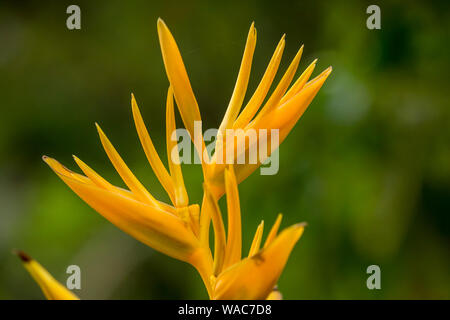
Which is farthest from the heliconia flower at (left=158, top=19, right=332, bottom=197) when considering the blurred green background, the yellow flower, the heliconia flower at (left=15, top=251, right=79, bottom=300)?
the blurred green background

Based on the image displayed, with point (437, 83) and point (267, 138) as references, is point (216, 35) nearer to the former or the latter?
point (437, 83)

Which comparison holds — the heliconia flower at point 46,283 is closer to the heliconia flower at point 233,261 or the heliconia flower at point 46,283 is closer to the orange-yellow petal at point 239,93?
the heliconia flower at point 233,261

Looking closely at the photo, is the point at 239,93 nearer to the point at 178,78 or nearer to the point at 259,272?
the point at 178,78

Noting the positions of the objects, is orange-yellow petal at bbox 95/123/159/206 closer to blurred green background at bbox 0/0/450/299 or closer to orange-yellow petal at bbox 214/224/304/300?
orange-yellow petal at bbox 214/224/304/300

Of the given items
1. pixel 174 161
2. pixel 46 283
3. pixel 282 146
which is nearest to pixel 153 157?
pixel 174 161

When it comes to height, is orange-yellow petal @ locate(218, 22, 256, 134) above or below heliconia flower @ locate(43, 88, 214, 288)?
above

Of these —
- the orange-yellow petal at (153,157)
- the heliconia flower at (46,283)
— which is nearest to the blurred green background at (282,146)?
the orange-yellow petal at (153,157)

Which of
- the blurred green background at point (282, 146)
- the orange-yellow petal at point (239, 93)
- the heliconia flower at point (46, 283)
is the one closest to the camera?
the heliconia flower at point (46, 283)

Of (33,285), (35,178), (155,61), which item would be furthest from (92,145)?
(33,285)

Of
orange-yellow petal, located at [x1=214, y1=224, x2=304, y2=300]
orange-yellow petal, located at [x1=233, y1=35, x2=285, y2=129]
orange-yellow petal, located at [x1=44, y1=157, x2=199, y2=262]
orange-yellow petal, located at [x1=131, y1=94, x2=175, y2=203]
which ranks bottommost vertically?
orange-yellow petal, located at [x1=214, y1=224, x2=304, y2=300]
